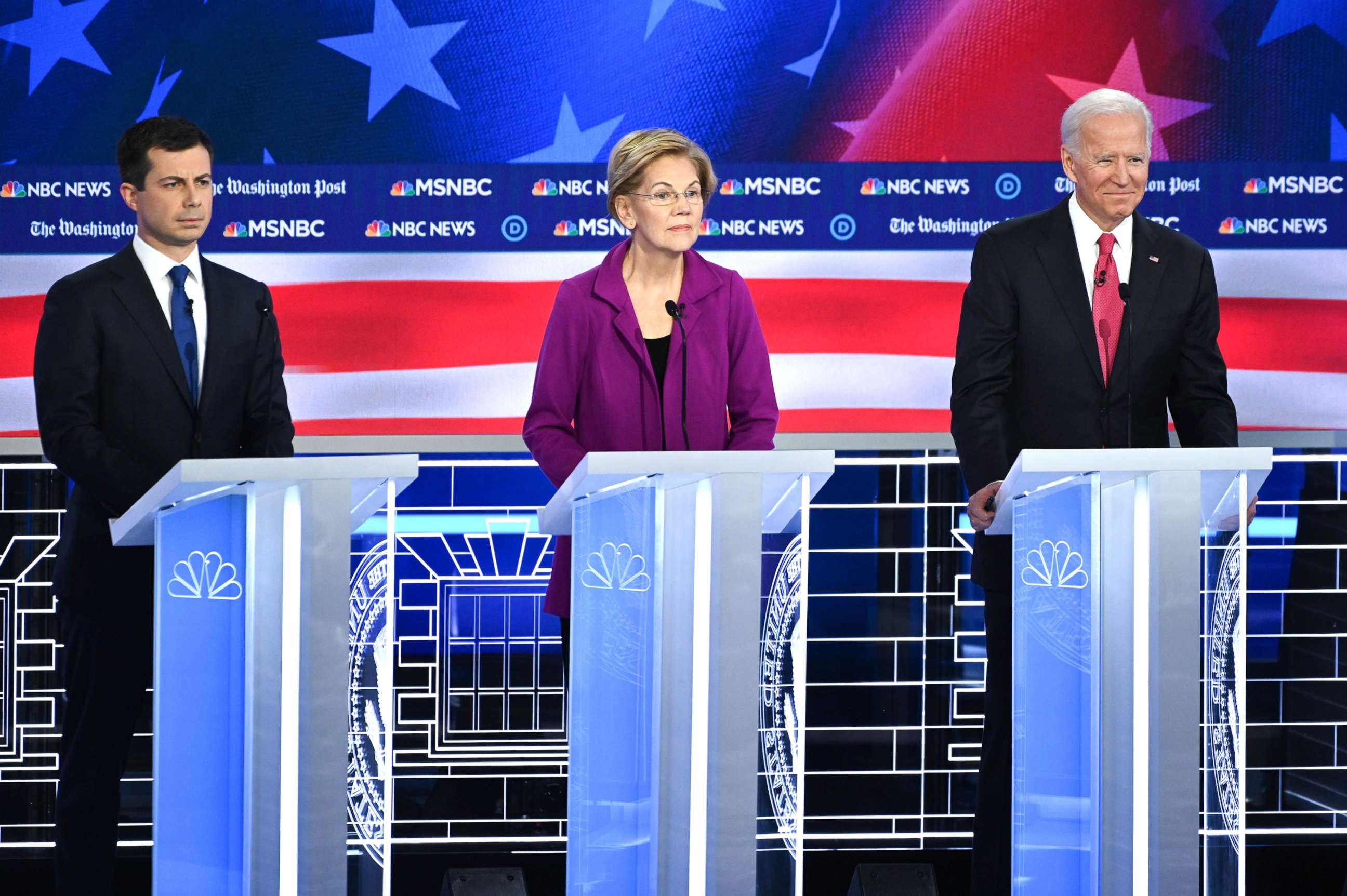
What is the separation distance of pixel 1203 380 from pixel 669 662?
1.36 m

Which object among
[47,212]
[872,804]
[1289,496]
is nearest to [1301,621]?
[1289,496]

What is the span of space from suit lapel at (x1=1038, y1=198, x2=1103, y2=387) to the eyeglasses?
68cm

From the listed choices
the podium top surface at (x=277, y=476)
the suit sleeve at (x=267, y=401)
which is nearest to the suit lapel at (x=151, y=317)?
the suit sleeve at (x=267, y=401)

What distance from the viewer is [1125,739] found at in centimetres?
236

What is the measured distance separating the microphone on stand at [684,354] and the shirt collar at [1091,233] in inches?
31.2

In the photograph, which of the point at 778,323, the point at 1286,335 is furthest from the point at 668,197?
the point at 1286,335

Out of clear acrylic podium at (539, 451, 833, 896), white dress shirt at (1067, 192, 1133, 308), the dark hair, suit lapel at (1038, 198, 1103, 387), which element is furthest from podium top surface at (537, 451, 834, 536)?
the dark hair

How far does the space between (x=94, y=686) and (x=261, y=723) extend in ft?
3.24

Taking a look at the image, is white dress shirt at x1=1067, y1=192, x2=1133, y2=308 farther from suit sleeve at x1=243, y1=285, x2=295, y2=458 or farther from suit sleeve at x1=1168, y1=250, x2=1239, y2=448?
suit sleeve at x1=243, y1=285, x2=295, y2=458

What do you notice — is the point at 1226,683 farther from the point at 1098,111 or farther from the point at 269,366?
the point at 269,366

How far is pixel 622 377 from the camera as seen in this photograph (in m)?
3.10

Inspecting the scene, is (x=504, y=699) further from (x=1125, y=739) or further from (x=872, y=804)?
(x=1125, y=739)

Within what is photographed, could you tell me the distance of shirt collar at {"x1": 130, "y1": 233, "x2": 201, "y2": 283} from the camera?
328 centimetres

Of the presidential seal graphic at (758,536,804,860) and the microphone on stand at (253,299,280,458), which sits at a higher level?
the microphone on stand at (253,299,280,458)
